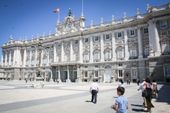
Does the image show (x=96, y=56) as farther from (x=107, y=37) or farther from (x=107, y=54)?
(x=107, y=37)

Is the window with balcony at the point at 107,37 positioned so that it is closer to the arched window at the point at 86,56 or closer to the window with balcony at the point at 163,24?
the arched window at the point at 86,56

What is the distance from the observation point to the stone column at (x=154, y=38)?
1463 inches

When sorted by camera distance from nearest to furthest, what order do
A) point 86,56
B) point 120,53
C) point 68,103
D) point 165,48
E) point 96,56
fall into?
point 68,103, point 165,48, point 120,53, point 96,56, point 86,56

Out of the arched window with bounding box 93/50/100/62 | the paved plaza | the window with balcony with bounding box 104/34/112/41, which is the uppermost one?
the window with balcony with bounding box 104/34/112/41

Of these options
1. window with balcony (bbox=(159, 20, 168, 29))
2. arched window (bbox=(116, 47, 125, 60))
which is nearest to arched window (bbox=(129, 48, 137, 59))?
arched window (bbox=(116, 47, 125, 60))

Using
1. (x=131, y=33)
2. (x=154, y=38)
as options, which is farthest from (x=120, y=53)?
(x=154, y=38)

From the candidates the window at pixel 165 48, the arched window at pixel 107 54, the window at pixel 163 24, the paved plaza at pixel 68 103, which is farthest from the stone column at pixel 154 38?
the paved plaza at pixel 68 103

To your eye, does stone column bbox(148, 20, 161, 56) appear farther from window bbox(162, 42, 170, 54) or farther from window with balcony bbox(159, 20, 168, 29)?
window with balcony bbox(159, 20, 168, 29)

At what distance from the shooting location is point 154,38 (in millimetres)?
38156

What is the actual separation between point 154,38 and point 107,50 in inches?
553

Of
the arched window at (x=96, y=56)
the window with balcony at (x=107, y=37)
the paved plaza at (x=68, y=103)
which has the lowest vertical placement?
the paved plaza at (x=68, y=103)

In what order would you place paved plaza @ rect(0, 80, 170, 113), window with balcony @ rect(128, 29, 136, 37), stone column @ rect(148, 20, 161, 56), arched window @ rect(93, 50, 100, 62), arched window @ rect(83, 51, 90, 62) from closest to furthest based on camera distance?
paved plaza @ rect(0, 80, 170, 113) < stone column @ rect(148, 20, 161, 56) < window with balcony @ rect(128, 29, 136, 37) < arched window @ rect(93, 50, 100, 62) < arched window @ rect(83, 51, 90, 62)

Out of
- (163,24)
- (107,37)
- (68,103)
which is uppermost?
(163,24)

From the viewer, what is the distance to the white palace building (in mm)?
37312
